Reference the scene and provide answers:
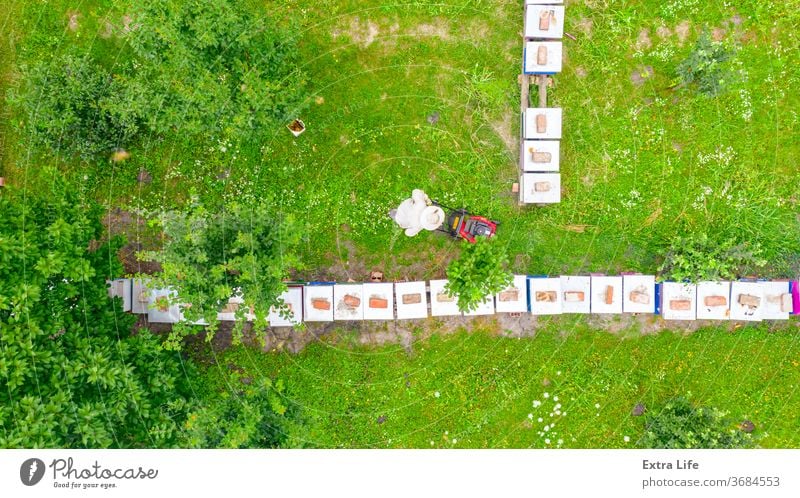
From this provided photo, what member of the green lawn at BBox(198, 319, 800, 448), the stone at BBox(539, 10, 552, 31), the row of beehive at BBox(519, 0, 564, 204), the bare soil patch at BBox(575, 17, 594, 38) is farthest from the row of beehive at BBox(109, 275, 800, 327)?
the bare soil patch at BBox(575, 17, 594, 38)

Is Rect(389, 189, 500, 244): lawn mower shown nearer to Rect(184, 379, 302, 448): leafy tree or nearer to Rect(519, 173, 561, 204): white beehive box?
Rect(519, 173, 561, 204): white beehive box

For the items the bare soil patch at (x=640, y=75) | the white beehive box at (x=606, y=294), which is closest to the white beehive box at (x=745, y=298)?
the white beehive box at (x=606, y=294)

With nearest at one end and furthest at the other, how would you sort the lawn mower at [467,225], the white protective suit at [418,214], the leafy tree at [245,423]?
the leafy tree at [245,423] → the lawn mower at [467,225] → the white protective suit at [418,214]

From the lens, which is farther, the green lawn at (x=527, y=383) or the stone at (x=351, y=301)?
the green lawn at (x=527, y=383)

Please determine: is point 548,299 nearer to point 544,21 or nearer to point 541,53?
point 541,53

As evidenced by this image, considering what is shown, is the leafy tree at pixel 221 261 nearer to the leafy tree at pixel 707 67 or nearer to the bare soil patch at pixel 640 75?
the bare soil patch at pixel 640 75

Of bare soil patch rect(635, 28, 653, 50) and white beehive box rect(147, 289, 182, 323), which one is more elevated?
bare soil patch rect(635, 28, 653, 50)
